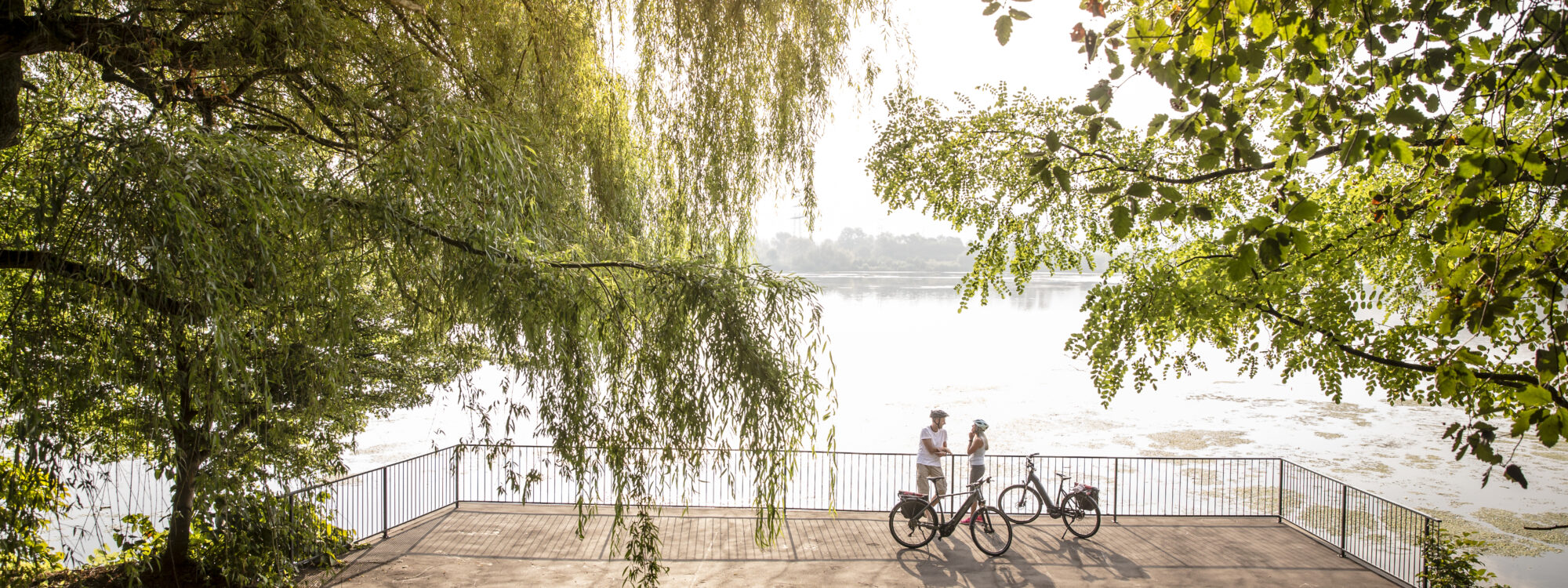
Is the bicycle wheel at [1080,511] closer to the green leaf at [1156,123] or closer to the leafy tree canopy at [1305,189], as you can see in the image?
the leafy tree canopy at [1305,189]

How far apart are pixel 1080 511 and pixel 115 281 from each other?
414 inches

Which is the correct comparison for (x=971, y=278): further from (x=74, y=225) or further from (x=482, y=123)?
(x=74, y=225)

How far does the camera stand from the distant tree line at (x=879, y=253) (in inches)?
1564

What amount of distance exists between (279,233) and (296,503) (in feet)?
15.5

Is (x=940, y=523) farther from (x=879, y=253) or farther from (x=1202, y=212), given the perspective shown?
(x=879, y=253)

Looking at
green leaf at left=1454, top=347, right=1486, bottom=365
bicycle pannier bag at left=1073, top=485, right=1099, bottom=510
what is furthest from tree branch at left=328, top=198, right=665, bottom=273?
bicycle pannier bag at left=1073, top=485, right=1099, bottom=510

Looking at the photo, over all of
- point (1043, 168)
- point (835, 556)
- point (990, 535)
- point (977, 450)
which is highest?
point (1043, 168)

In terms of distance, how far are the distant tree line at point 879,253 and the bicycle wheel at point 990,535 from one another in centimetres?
2550

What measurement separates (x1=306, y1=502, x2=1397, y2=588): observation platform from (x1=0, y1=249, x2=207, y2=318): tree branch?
21.3 ft

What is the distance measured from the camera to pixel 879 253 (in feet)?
206

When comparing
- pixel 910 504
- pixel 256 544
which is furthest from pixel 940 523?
pixel 256 544

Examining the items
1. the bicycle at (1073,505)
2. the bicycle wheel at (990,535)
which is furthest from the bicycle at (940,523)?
the bicycle at (1073,505)

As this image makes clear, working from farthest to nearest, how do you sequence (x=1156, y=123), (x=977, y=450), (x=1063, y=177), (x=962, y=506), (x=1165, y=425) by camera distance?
1. (x=1165, y=425)
2. (x=977, y=450)
3. (x=962, y=506)
4. (x=1156, y=123)
5. (x=1063, y=177)

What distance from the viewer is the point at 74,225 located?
2.99 metres
